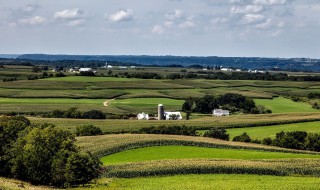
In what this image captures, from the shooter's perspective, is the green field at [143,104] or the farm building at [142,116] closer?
the farm building at [142,116]

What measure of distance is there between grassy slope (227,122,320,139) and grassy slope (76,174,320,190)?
34512 millimetres

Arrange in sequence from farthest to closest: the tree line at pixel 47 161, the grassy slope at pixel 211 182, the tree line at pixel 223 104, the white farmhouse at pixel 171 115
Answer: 1. the tree line at pixel 223 104
2. the white farmhouse at pixel 171 115
3. the tree line at pixel 47 161
4. the grassy slope at pixel 211 182

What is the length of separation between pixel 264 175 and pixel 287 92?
112888mm

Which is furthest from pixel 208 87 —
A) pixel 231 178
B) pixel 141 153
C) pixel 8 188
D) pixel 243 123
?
pixel 8 188

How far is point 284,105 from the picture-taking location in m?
132

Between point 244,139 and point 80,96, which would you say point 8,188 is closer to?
point 244,139

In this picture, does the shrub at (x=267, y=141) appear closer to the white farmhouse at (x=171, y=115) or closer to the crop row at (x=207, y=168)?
the crop row at (x=207, y=168)

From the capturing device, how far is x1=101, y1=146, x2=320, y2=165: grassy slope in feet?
201

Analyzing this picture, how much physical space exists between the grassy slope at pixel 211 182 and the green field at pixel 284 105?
74504 mm

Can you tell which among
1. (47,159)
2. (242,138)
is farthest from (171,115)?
(47,159)

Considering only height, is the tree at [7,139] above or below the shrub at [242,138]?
above

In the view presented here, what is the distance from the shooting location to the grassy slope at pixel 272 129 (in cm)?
8759

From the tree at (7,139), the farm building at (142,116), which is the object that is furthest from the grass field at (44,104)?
the tree at (7,139)

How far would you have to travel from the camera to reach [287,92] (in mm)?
162125
